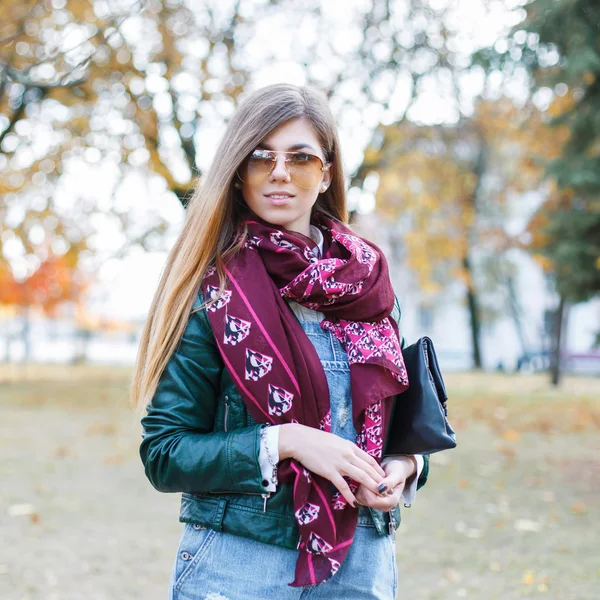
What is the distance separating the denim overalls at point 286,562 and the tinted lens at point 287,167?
1.11 feet

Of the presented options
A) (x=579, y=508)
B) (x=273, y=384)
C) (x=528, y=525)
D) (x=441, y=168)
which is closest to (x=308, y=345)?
(x=273, y=384)

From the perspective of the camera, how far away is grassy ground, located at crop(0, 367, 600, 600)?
520cm

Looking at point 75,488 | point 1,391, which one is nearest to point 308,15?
point 75,488

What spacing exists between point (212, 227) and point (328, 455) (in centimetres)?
63

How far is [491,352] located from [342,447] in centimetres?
4272

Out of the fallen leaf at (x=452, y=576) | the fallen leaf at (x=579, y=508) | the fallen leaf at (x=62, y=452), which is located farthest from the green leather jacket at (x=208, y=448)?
the fallen leaf at (x=62, y=452)

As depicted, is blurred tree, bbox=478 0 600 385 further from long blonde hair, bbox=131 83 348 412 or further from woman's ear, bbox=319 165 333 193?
long blonde hair, bbox=131 83 348 412

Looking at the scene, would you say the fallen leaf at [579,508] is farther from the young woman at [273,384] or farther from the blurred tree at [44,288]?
the blurred tree at [44,288]

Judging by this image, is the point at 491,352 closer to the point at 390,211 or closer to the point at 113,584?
the point at 390,211

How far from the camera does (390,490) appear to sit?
1799 millimetres

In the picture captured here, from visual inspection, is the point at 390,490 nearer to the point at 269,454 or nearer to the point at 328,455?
the point at 328,455

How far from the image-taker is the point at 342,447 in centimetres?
173

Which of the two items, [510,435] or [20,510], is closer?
[20,510]

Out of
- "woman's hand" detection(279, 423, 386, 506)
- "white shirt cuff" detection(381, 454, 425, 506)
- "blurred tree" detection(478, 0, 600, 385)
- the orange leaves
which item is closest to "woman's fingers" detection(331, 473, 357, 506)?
"woman's hand" detection(279, 423, 386, 506)
